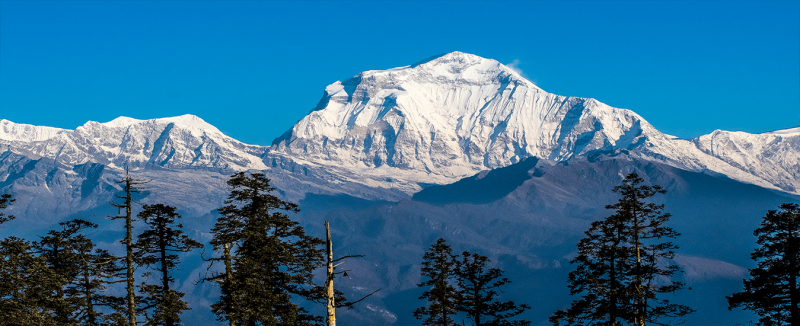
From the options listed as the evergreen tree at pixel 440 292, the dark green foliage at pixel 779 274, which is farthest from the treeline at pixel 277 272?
the evergreen tree at pixel 440 292

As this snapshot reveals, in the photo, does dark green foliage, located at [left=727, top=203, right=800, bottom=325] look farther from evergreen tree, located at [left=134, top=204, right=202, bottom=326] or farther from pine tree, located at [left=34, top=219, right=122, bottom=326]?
pine tree, located at [left=34, top=219, right=122, bottom=326]

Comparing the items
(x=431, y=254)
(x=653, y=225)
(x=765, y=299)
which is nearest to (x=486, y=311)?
(x=431, y=254)

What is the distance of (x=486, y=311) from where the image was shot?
52219 millimetres

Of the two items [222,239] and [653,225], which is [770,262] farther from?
[222,239]

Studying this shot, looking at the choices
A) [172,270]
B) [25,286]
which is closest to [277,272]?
[172,270]

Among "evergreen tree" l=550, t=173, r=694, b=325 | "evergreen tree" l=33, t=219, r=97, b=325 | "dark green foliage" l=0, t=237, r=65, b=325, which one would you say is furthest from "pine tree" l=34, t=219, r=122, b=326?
"evergreen tree" l=550, t=173, r=694, b=325

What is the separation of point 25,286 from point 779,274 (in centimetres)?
4202

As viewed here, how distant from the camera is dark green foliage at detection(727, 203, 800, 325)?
134 ft

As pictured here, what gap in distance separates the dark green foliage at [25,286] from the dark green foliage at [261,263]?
8830 millimetres

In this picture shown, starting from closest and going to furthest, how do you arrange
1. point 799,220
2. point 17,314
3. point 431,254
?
point 17,314, point 799,220, point 431,254

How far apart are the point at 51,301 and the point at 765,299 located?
133 feet

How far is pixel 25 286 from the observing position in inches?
1598

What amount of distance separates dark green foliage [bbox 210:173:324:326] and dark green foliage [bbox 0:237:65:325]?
8.83 metres

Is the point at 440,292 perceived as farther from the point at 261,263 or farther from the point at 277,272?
the point at 261,263
